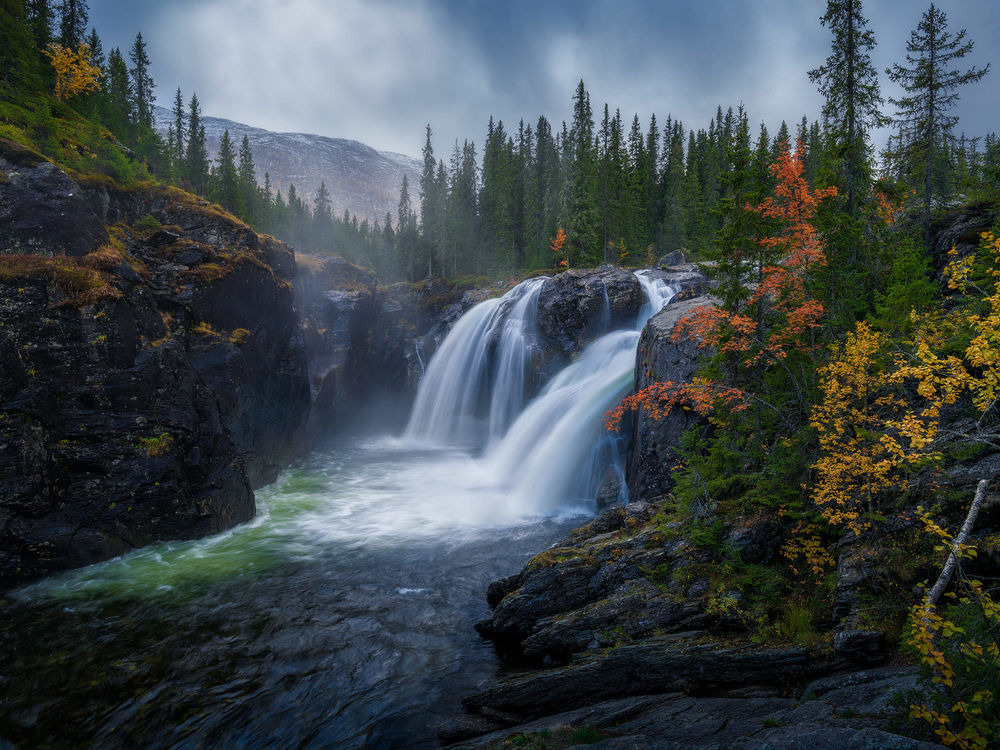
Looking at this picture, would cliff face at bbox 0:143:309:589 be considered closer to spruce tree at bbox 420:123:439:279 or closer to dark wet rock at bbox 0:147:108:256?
dark wet rock at bbox 0:147:108:256

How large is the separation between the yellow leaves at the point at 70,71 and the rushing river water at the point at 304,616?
1277 inches

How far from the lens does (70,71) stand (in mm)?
33125

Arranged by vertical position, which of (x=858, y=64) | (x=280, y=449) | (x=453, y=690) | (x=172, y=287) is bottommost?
(x=453, y=690)

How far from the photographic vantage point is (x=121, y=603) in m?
11.0

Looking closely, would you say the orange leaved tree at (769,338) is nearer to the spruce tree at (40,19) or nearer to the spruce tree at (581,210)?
the spruce tree at (581,210)

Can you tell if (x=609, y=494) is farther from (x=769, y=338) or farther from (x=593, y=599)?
(x=769, y=338)

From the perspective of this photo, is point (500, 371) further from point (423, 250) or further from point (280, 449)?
point (423, 250)

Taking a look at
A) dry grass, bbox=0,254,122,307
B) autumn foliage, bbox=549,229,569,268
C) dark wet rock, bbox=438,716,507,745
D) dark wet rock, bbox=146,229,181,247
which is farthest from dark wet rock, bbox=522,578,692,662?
autumn foliage, bbox=549,229,569,268

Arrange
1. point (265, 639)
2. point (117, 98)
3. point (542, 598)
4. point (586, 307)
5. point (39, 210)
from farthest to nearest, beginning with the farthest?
point (117, 98) < point (586, 307) < point (39, 210) < point (265, 639) < point (542, 598)

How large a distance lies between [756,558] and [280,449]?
922 inches

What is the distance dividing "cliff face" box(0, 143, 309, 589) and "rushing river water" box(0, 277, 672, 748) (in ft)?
3.99

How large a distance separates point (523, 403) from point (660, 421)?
1581cm

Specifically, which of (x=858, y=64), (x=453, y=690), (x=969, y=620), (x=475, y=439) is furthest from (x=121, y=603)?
(x=858, y=64)

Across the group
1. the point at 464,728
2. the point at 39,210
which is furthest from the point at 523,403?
the point at 39,210
